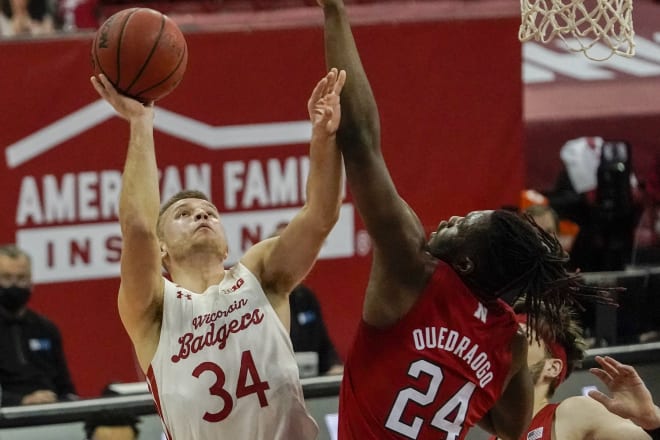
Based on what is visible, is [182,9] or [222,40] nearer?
[222,40]

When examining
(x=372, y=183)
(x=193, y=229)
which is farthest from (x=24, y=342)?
(x=372, y=183)

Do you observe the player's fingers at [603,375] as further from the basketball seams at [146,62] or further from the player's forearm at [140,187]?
the basketball seams at [146,62]

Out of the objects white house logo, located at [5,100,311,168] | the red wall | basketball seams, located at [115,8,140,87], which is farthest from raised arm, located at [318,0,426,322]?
the red wall

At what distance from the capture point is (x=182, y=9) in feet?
38.0

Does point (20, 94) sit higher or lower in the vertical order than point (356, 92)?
lower

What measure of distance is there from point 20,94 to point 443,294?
18.1 feet

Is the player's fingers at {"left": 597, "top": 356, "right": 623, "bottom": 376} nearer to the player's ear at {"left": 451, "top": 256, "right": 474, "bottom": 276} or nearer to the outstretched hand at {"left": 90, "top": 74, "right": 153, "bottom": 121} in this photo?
the player's ear at {"left": 451, "top": 256, "right": 474, "bottom": 276}

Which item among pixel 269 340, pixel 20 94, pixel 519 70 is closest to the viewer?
pixel 269 340

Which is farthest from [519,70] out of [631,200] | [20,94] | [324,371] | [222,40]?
[20,94]

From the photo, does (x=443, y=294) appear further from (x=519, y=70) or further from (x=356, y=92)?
(x=519, y=70)

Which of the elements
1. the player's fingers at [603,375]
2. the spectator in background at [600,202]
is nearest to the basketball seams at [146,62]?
the player's fingers at [603,375]

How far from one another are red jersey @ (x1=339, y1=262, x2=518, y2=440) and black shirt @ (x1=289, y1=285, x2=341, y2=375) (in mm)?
4216

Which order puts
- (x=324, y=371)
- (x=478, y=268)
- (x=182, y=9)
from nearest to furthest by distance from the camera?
1. (x=478, y=268)
2. (x=324, y=371)
3. (x=182, y=9)

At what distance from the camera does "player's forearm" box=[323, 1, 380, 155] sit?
4344mm
